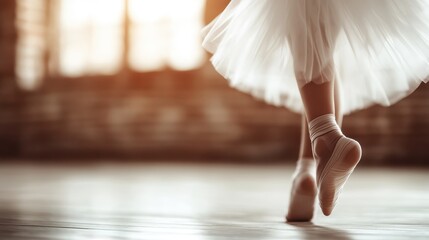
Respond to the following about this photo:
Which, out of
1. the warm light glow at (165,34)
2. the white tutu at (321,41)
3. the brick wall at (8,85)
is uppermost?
the white tutu at (321,41)

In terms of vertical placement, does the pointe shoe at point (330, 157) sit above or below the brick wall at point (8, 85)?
above

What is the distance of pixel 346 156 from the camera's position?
3.77ft

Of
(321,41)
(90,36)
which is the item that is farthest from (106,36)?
(321,41)

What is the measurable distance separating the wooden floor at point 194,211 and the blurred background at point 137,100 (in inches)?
88.1

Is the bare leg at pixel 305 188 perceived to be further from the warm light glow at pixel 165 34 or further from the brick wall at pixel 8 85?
the brick wall at pixel 8 85

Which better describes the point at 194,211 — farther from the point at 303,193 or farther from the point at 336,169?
the point at 336,169

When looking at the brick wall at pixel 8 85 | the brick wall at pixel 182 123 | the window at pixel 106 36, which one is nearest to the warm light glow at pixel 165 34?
the window at pixel 106 36

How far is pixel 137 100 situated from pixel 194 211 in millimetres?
4740

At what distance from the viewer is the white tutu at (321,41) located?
1.21 metres

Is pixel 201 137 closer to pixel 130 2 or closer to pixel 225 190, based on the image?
pixel 130 2

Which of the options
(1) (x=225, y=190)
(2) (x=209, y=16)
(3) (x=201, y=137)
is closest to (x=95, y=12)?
(2) (x=209, y=16)

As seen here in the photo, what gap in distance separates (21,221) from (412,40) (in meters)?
1.03

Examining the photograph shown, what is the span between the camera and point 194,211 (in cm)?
173

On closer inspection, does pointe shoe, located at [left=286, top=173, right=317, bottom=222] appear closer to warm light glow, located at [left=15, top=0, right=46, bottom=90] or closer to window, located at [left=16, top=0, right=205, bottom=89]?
window, located at [left=16, top=0, right=205, bottom=89]
